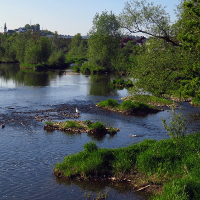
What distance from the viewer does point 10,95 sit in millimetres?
45781

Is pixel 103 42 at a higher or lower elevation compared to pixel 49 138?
higher

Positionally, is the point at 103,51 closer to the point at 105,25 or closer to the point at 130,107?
the point at 105,25

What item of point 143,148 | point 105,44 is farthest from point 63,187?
point 105,44

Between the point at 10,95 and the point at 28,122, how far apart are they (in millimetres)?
17605

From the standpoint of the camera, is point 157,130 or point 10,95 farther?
point 10,95

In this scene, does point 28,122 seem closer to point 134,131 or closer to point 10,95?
point 134,131

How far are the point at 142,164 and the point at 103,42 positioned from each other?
80799 millimetres

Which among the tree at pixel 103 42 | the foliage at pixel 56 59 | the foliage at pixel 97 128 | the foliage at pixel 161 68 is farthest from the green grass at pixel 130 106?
the foliage at pixel 56 59

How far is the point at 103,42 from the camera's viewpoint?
94.7 m

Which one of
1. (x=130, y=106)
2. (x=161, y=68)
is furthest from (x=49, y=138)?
(x=130, y=106)

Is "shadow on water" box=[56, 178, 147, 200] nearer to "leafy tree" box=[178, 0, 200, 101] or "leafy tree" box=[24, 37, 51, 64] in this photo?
"leafy tree" box=[178, 0, 200, 101]

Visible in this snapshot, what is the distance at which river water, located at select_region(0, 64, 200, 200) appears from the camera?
627 inches

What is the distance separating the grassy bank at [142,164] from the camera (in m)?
16.1

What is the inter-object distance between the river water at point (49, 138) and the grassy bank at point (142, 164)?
685 mm
